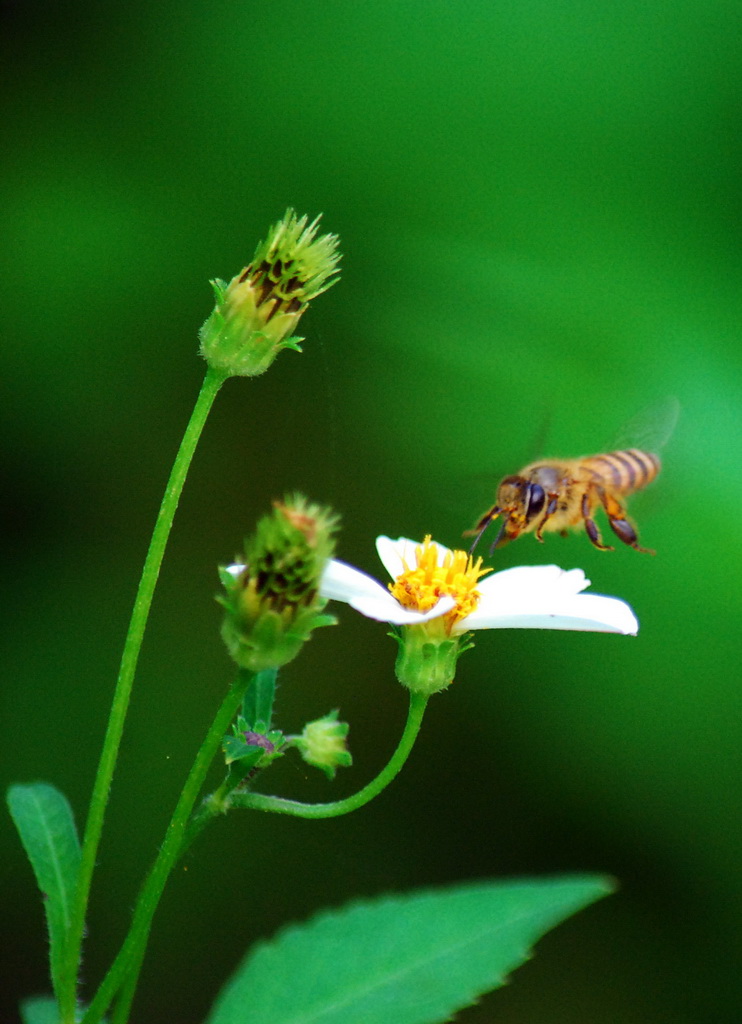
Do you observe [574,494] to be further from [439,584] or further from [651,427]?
[439,584]

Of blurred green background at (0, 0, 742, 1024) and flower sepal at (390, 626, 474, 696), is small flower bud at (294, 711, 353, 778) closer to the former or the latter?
flower sepal at (390, 626, 474, 696)

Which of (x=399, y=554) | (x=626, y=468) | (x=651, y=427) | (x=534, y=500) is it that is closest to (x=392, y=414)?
(x=651, y=427)

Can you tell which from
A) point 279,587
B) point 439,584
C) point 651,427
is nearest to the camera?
point 279,587

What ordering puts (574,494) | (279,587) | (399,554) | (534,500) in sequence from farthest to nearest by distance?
(574,494) → (534,500) → (399,554) → (279,587)

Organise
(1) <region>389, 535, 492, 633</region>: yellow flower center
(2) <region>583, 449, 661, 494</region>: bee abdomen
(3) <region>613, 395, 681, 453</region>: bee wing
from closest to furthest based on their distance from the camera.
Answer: (1) <region>389, 535, 492, 633</region>: yellow flower center < (2) <region>583, 449, 661, 494</region>: bee abdomen < (3) <region>613, 395, 681, 453</region>: bee wing

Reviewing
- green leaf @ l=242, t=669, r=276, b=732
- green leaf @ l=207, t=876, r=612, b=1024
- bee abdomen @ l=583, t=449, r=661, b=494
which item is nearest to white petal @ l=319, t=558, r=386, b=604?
green leaf @ l=242, t=669, r=276, b=732

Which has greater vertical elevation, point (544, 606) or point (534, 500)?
point (534, 500)
